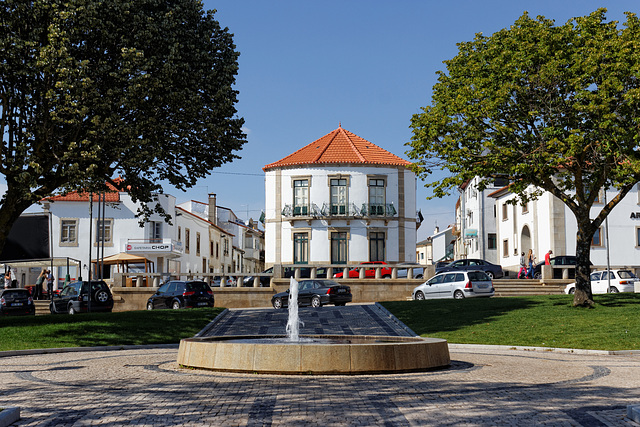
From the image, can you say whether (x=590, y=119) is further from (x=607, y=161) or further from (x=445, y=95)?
(x=445, y=95)

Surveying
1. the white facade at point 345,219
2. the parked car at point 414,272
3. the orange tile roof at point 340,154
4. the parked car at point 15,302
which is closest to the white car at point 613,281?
the parked car at point 414,272

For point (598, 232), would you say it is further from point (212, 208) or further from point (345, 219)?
point (212, 208)

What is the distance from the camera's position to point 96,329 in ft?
69.4

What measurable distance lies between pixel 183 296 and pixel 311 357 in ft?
67.8

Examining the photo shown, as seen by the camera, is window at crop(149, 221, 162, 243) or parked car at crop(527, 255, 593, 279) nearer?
parked car at crop(527, 255, 593, 279)

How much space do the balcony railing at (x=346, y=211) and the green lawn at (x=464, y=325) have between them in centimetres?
2515

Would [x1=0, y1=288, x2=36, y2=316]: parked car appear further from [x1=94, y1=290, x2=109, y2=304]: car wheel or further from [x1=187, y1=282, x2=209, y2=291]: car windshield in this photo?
[x1=187, y1=282, x2=209, y2=291]: car windshield

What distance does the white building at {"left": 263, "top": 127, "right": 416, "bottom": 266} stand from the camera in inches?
2057

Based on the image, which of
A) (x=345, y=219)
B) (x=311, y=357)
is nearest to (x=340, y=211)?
(x=345, y=219)

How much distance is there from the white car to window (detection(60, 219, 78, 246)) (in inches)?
1544

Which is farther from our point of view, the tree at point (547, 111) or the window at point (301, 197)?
the window at point (301, 197)

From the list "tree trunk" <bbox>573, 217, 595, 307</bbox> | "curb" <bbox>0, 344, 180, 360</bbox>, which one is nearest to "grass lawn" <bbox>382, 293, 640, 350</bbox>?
"tree trunk" <bbox>573, 217, 595, 307</bbox>

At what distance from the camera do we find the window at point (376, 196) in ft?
172

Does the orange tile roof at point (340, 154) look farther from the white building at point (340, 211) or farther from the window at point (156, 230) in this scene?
the window at point (156, 230)
